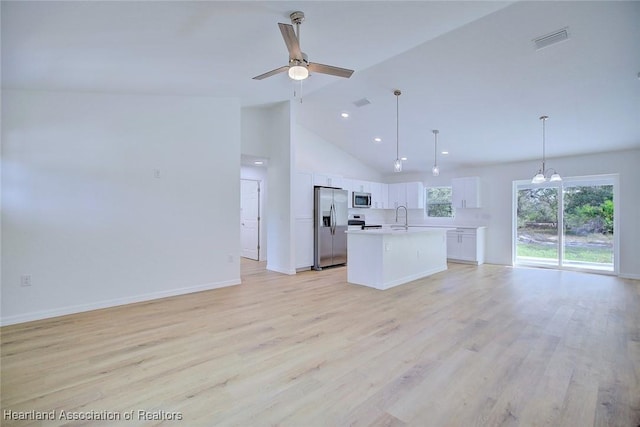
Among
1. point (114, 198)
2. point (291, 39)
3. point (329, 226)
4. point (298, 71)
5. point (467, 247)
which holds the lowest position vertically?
point (467, 247)

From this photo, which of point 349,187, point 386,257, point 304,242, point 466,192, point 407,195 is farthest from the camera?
point 407,195

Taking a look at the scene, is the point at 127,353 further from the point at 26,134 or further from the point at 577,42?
the point at 577,42

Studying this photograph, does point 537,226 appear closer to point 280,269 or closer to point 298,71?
point 280,269

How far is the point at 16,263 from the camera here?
329cm

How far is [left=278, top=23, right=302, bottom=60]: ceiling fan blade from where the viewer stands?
2.25 m

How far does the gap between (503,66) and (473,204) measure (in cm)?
425

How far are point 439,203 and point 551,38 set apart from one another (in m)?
5.44

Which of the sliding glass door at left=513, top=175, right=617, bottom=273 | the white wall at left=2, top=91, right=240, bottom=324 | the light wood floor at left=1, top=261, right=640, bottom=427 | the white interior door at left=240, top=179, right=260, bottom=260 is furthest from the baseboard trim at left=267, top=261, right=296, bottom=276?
the sliding glass door at left=513, top=175, right=617, bottom=273

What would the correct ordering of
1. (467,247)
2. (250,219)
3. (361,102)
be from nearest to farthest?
(361,102), (467,247), (250,219)

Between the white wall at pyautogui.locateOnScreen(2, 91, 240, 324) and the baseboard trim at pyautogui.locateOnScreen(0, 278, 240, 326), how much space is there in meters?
0.01

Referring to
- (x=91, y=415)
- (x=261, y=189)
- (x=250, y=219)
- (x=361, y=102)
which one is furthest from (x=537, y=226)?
(x=91, y=415)

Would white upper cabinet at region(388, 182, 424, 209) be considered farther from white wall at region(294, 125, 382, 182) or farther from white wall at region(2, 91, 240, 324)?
white wall at region(2, 91, 240, 324)

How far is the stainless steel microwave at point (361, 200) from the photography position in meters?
7.68

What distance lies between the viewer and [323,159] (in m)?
7.48
